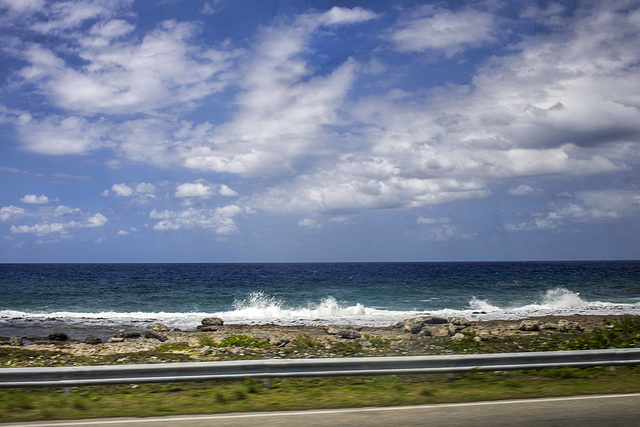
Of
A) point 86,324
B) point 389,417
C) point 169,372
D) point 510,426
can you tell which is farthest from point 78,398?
point 86,324

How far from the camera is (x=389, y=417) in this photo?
235 inches

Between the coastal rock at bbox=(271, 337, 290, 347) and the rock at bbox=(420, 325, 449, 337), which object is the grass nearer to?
the coastal rock at bbox=(271, 337, 290, 347)

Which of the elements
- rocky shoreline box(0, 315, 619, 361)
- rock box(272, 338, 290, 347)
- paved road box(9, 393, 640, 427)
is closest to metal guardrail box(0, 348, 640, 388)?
paved road box(9, 393, 640, 427)

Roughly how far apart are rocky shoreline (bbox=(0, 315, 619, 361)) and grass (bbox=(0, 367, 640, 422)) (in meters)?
4.26

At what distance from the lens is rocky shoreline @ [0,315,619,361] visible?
13477 mm

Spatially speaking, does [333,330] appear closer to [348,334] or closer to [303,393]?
[348,334]

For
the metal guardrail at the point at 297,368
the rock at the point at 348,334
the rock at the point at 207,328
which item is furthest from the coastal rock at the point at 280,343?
the metal guardrail at the point at 297,368

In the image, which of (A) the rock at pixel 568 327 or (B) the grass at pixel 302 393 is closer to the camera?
(B) the grass at pixel 302 393

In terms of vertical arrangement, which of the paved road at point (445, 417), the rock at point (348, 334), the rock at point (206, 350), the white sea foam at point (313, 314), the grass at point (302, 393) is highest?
the paved road at point (445, 417)

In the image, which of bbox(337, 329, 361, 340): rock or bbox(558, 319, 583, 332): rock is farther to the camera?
bbox(558, 319, 583, 332): rock

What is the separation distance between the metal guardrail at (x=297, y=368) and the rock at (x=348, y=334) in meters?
9.47

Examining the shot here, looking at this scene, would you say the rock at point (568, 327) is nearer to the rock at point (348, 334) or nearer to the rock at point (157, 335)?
the rock at point (348, 334)

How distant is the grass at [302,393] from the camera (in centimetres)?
659

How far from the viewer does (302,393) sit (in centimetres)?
758
